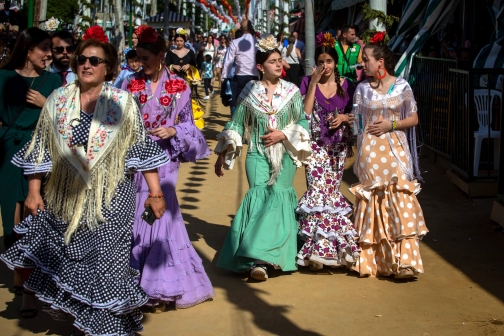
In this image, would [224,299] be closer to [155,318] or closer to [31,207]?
[155,318]

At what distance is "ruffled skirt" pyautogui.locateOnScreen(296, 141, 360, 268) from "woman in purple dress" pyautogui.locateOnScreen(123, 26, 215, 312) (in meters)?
1.15

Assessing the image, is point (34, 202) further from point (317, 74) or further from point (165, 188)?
point (317, 74)

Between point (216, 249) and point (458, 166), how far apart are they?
12.4 feet

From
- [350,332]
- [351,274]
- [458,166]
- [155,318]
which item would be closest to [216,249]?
[351,274]

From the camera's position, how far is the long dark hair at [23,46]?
5798 millimetres

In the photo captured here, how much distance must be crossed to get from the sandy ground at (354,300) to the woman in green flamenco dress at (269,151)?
0.36 m

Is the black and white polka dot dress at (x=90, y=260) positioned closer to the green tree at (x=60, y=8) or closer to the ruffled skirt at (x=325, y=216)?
the ruffled skirt at (x=325, y=216)

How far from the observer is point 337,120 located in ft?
22.5

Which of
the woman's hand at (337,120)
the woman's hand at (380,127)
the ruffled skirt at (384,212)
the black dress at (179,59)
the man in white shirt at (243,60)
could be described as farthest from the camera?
the black dress at (179,59)

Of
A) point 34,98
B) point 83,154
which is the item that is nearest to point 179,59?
point 34,98

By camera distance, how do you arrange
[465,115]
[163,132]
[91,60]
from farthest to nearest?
[465,115]
[163,132]
[91,60]

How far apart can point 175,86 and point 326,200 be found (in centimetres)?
182

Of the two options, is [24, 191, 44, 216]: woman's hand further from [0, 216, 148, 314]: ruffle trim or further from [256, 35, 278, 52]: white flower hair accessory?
[256, 35, 278, 52]: white flower hair accessory

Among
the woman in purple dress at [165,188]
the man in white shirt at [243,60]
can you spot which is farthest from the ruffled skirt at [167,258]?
the man in white shirt at [243,60]
